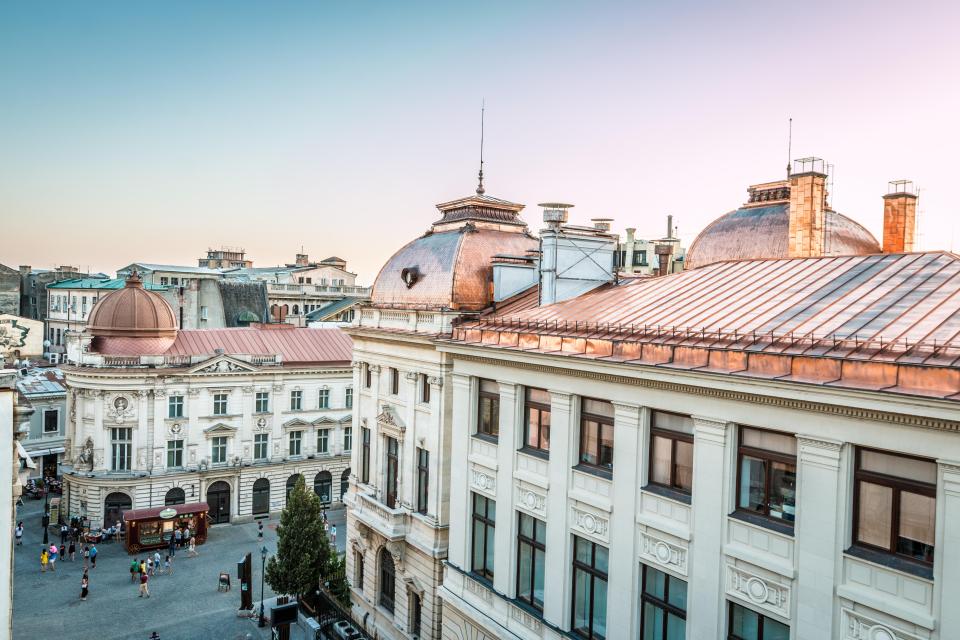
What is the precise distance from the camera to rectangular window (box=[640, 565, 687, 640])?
1920cm

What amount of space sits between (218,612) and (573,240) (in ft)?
94.1

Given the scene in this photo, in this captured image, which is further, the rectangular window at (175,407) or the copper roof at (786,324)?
the rectangular window at (175,407)

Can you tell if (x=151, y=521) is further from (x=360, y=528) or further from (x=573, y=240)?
(x=573, y=240)

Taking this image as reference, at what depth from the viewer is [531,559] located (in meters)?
24.4

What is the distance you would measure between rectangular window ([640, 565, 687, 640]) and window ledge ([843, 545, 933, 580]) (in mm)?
4862

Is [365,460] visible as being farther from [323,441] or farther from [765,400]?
[323,441]

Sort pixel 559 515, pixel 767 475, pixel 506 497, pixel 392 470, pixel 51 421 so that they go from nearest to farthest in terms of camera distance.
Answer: pixel 767 475 → pixel 559 515 → pixel 506 497 → pixel 392 470 → pixel 51 421

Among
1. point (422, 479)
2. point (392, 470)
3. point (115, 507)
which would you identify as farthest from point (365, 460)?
point (115, 507)

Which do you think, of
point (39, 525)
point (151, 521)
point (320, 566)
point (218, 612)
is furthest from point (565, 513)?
point (39, 525)

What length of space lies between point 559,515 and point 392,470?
42.4 ft

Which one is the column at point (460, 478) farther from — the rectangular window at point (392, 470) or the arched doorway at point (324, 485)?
the arched doorway at point (324, 485)

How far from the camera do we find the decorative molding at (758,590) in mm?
16656

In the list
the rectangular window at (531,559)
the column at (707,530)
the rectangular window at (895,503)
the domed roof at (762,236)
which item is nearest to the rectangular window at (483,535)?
the rectangular window at (531,559)

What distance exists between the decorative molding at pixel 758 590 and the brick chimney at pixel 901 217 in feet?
81.2
